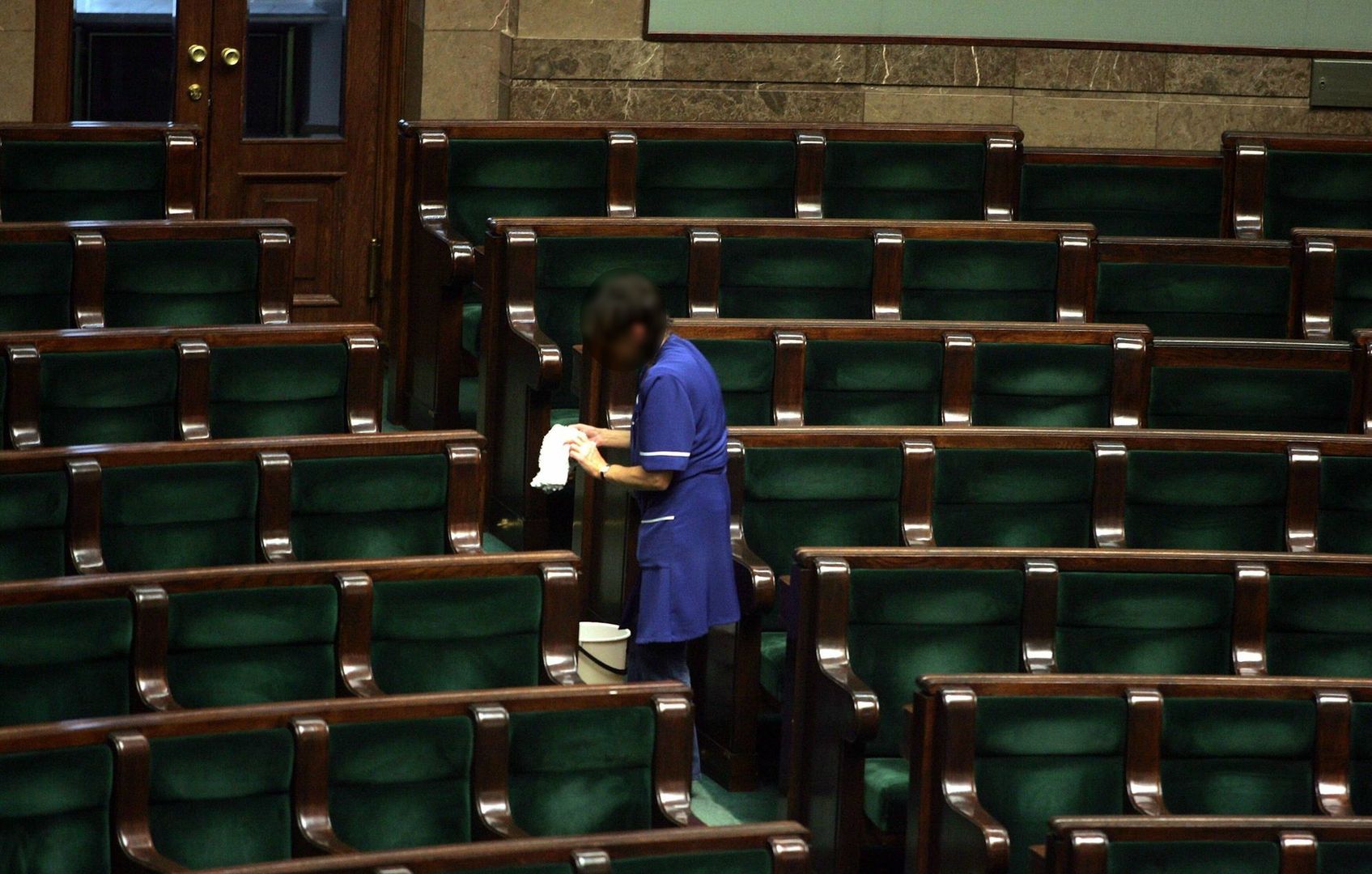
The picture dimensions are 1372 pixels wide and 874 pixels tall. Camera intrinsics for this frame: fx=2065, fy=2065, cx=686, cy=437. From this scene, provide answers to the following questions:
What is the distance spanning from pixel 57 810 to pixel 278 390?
626mm

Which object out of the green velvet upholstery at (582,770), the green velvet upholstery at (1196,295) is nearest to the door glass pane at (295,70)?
the green velvet upholstery at (1196,295)

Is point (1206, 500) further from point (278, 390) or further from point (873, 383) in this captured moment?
point (278, 390)

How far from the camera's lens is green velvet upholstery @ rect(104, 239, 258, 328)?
191 cm

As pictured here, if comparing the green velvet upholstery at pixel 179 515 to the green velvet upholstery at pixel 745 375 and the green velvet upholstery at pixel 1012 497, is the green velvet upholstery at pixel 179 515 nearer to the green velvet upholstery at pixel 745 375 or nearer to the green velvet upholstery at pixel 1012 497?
the green velvet upholstery at pixel 745 375

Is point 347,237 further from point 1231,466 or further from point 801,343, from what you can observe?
point 1231,466

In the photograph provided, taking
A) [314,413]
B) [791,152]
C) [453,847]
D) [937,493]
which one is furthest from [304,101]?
[453,847]

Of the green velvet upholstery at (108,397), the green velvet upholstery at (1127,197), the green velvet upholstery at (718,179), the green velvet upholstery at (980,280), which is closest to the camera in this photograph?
the green velvet upholstery at (108,397)

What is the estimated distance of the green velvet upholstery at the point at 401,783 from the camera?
4.25ft

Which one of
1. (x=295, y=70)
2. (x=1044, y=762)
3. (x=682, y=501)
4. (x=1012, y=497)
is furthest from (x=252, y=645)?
(x=295, y=70)

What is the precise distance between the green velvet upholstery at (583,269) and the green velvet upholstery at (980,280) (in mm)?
242

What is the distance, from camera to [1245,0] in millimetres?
2633

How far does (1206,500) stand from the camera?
179 centimetres

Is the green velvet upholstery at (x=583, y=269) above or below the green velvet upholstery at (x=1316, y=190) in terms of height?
below

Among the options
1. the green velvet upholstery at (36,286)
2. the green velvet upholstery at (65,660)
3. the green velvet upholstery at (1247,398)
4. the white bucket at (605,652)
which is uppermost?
the green velvet upholstery at (36,286)
